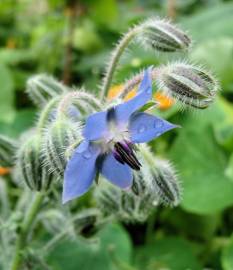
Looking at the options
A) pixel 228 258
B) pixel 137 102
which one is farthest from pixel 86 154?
pixel 228 258

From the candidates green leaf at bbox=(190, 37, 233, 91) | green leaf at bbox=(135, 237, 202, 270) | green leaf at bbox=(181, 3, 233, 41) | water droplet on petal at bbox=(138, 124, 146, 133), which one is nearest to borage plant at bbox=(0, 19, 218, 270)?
water droplet on petal at bbox=(138, 124, 146, 133)

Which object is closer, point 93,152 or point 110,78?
point 93,152

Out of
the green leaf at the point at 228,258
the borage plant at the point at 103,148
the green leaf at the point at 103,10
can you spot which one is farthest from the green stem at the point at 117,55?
the green leaf at the point at 103,10

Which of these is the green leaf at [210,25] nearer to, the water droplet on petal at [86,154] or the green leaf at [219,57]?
the green leaf at [219,57]

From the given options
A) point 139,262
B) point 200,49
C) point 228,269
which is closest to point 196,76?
point 228,269

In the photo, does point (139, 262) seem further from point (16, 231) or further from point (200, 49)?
point (200, 49)
